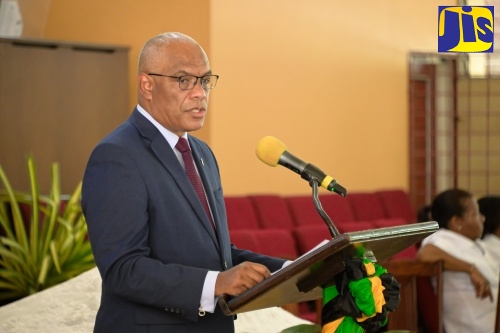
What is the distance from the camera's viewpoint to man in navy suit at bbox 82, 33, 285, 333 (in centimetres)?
178

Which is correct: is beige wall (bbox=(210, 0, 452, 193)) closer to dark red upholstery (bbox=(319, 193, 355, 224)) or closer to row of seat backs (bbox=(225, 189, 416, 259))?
row of seat backs (bbox=(225, 189, 416, 259))

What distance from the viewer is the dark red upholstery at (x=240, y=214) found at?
5.75 m

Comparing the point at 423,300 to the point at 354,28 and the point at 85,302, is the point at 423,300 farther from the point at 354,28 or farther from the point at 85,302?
the point at 354,28

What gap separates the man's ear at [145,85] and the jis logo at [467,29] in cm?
117

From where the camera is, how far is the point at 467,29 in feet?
9.09

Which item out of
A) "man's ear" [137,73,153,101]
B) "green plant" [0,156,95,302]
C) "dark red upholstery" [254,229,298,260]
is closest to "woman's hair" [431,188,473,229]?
"dark red upholstery" [254,229,298,260]

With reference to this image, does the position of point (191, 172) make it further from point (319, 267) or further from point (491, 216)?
point (491, 216)

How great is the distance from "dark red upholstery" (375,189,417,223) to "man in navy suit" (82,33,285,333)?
16.9 ft

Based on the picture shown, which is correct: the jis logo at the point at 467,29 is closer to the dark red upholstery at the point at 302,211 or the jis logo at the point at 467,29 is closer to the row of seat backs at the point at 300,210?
the row of seat backs at the point at 300,210

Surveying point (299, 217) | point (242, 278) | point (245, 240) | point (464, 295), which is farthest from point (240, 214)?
point (242, 278)

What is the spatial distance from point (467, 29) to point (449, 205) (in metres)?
1.86

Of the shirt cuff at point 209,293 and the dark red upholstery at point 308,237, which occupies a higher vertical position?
the shirt cuff at point 209,293

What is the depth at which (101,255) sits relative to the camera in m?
1.80

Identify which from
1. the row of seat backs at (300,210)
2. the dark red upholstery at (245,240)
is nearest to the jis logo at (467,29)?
the dark red upholstery at (245,240)
